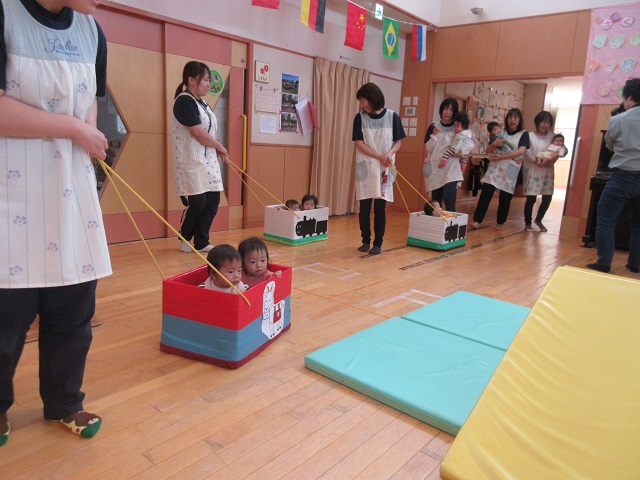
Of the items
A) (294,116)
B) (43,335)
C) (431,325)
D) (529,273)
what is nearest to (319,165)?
(294,116)

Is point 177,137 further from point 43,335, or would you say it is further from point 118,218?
point 43,335

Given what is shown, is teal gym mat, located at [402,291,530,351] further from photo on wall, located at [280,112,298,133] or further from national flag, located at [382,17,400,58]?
Answer: national flag, located at [382,17,400,58]

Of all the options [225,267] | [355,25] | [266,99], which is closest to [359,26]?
[355,25]

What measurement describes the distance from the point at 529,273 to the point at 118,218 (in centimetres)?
348

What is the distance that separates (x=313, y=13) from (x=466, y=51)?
8.30ft

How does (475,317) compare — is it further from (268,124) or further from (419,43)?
(419,43)

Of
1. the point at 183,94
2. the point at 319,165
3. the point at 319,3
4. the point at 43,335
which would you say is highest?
the point at 319,3

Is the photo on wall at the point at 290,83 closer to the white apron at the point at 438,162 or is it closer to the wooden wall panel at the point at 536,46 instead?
the white apron at the point at 438,162

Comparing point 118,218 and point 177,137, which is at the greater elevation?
point 177,137

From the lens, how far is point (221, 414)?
1670 millimetres

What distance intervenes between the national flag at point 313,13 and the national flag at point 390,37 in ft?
4.25

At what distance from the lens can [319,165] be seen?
19.2 ft

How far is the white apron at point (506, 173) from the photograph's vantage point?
18.8ft

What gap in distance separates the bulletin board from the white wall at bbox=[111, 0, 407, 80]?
11 centimetres
